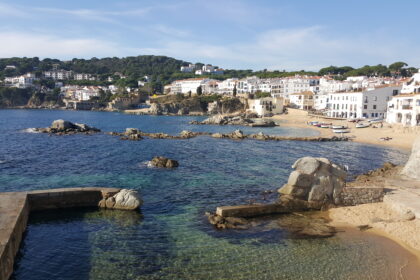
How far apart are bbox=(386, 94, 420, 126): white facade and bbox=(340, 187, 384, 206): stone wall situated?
172 feet

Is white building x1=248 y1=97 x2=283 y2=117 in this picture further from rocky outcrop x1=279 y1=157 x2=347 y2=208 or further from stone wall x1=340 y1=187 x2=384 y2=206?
rocky outcrop x1=279 y1=157 x2=347 y2=208

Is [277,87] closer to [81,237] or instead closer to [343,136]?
[343,136]

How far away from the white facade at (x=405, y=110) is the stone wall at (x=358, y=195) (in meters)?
52.6

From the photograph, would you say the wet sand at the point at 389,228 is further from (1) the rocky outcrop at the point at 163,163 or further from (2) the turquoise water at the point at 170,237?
(1) the rocky outcrop at the point at 163,163

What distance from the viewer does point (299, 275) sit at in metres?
14.6

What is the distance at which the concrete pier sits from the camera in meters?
13.8

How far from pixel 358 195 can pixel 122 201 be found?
55.6 feet

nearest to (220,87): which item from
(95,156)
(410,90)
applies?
(410,90)

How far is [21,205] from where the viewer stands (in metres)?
19.0

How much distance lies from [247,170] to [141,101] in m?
161

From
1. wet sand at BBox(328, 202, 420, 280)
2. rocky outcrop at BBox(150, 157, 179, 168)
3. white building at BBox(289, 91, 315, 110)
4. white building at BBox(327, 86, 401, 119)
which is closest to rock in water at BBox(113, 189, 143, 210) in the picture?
wet sand at BBox(328, 202, 420, 280)

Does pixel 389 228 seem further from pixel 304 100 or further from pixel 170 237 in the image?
pixel 304 100

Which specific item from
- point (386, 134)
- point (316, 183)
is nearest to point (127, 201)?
point (316, 183)

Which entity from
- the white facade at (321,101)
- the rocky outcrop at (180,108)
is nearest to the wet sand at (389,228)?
the white facade at (321,101)
